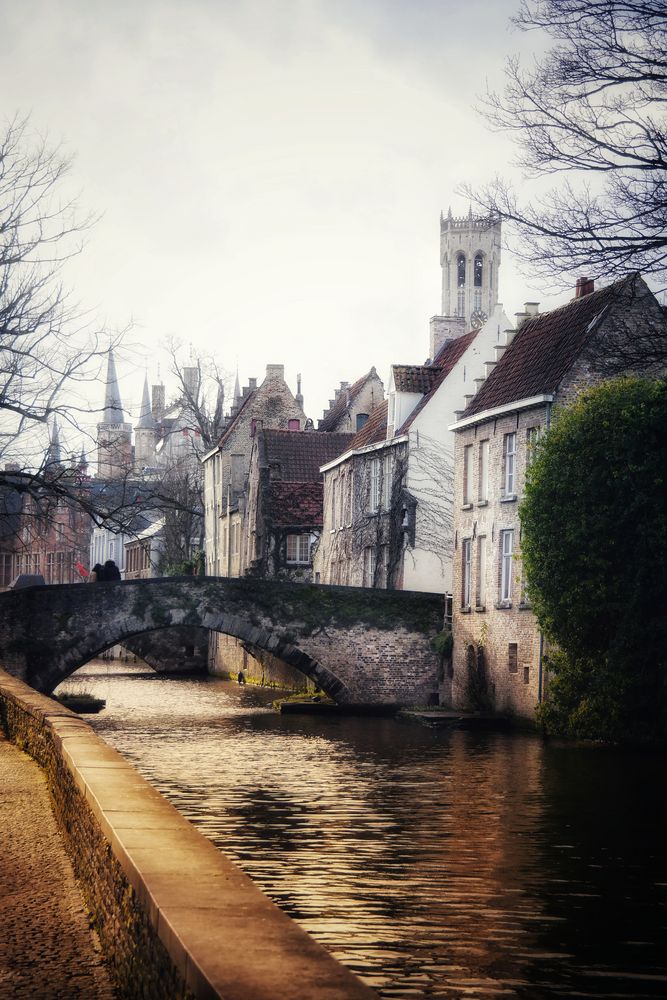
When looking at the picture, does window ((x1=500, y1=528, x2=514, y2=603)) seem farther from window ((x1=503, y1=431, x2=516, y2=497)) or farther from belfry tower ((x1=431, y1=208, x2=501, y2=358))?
belfry tower ((x1=431, y1=208, x2=501, y2=358))

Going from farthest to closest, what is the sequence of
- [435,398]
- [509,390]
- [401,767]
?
[435,398] < [509,390] < [401,767]

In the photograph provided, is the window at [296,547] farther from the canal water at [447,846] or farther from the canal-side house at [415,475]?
the canal water at [447,846]

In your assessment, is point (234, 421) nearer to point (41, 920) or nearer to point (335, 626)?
point (335, 626)

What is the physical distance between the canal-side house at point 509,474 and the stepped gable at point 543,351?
0.03m

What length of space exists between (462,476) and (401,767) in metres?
12.6

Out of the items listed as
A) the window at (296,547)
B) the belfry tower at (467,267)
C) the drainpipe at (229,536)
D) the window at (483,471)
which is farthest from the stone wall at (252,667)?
the belfry tower at (467,267)

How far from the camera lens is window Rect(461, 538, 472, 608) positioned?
3238cm

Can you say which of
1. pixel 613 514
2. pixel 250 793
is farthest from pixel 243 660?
pixel 250 793

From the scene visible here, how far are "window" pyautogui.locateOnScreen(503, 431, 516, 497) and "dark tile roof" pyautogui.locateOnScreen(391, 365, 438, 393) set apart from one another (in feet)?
24.5

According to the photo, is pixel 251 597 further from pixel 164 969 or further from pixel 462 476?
pixel 164 969

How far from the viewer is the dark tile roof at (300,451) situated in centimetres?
4875

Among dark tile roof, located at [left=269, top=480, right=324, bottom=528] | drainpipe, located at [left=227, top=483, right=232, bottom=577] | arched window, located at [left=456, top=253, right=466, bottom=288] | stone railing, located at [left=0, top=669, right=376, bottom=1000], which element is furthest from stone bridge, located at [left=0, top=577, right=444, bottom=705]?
arched window, located at [left=456, top=253, right=466, bottom=288]

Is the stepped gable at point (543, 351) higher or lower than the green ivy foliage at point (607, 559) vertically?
higher

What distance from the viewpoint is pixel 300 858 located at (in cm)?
1240
